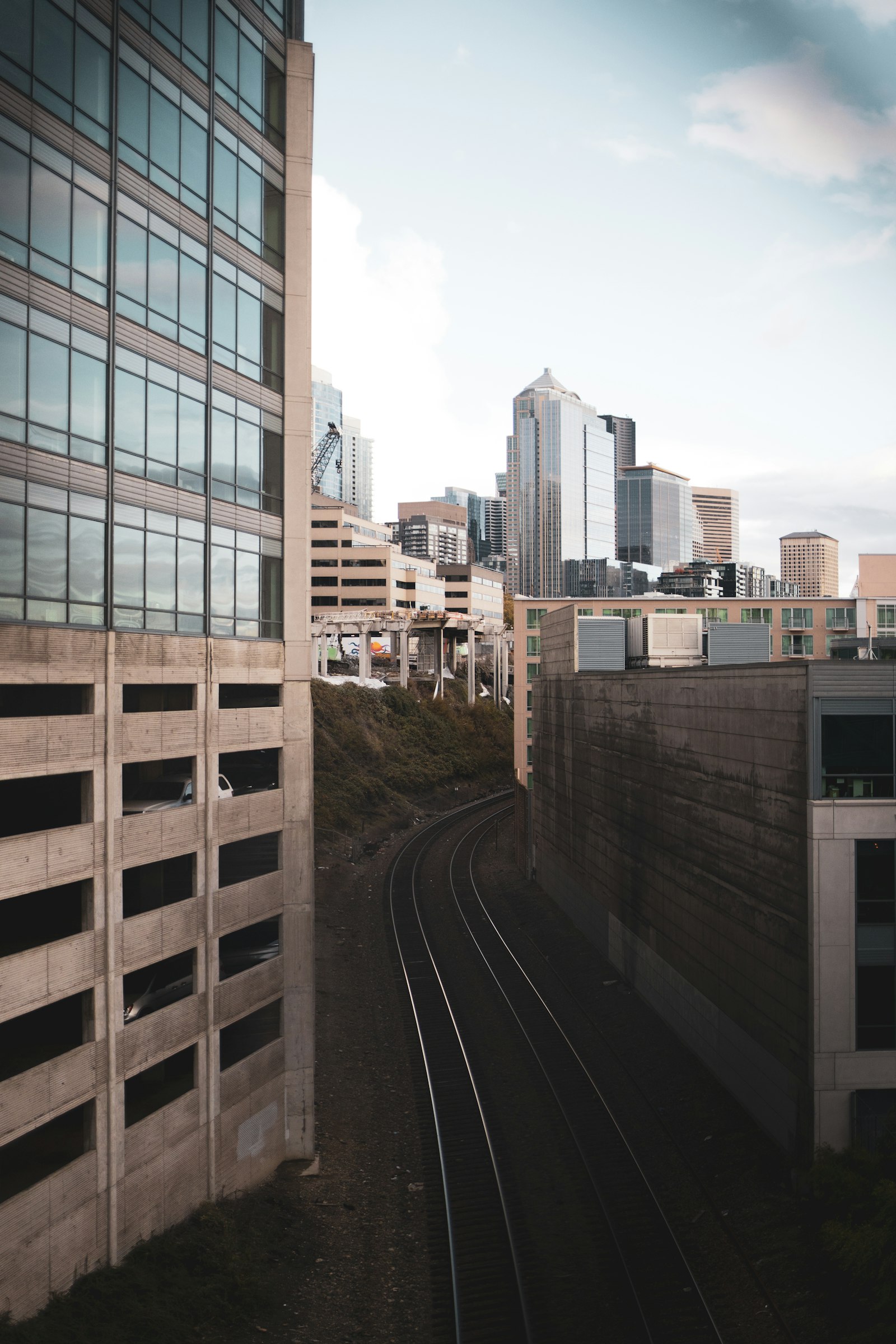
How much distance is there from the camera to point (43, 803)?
15719 mm

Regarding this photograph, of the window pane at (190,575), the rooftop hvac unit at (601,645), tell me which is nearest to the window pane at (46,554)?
the window pane at (190,575)

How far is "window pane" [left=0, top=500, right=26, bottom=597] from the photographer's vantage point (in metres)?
14.8

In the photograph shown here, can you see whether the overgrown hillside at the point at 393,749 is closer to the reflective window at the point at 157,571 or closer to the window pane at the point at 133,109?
the reflective window at the point at 157,571

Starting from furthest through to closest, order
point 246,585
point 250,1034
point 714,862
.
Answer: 1. point 714,862
2. point 246,585
3. point 250,1034

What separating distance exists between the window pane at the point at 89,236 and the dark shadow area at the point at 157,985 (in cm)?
1198

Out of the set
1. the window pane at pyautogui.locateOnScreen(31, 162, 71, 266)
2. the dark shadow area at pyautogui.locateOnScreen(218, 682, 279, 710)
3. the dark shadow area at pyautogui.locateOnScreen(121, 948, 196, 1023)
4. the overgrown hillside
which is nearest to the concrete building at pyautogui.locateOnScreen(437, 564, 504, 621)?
the overgrown hillside

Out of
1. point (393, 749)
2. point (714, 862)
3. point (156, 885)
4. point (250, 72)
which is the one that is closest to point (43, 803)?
point (156, 885)

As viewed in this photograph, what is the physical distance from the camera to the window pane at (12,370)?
1484 centimetres

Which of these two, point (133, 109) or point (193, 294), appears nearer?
point (133, 109)

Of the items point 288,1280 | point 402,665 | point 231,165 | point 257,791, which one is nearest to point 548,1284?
point 288,1280

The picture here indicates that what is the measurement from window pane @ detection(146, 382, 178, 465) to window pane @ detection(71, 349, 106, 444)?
4.15 ft

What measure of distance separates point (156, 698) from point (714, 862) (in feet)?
47.6

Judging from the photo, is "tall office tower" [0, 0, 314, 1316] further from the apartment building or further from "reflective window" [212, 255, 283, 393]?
the apartment building

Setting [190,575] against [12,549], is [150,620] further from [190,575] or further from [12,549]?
[12,549]
